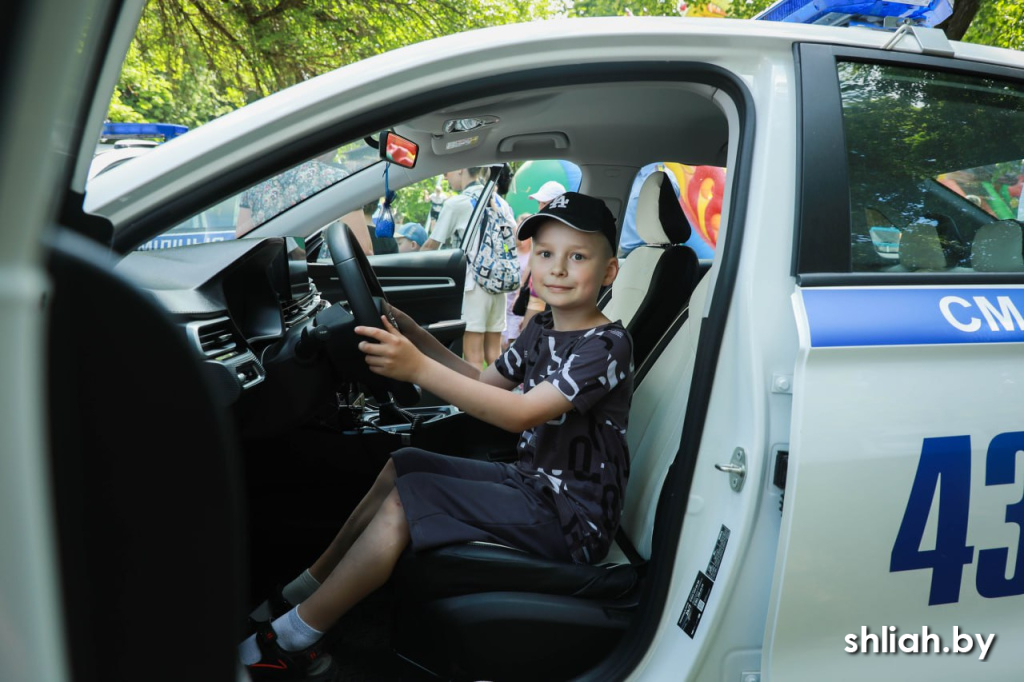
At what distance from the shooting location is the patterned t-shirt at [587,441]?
64.1 inches

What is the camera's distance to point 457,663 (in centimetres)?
154

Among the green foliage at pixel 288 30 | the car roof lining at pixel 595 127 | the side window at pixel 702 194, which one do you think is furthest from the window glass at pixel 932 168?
the green foliage at pixel 288 30

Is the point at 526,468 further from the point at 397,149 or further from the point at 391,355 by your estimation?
the point at 397,149

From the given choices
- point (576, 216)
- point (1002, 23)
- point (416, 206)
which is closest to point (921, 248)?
point (576, 216)

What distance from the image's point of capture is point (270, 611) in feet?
5.83

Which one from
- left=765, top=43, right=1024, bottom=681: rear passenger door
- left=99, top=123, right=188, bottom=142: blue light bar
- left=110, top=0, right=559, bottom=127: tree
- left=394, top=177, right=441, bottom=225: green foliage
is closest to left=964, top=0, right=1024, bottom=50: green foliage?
left=394, top=177, right=441, bottom=225: green foliage

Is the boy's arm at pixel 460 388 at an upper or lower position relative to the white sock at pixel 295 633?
upper

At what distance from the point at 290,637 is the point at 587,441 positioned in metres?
0.75

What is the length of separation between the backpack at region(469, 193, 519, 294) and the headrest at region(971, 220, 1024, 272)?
3561mm

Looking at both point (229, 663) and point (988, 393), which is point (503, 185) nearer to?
point (988, 393)

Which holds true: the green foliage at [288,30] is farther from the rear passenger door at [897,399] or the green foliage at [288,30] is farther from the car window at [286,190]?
the rear passenger door at [897,399]

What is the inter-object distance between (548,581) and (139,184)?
3.41ft

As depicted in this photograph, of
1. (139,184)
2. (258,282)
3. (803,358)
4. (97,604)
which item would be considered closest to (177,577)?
→ (97,604)

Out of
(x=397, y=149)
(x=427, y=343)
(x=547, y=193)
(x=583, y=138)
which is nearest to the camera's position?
(x=427, y=343)
